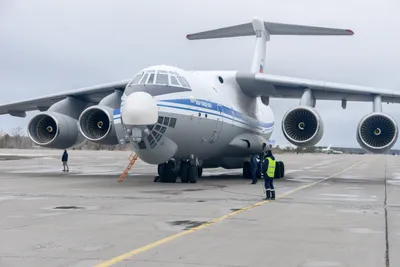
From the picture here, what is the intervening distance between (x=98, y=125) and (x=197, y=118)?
13.3 feet

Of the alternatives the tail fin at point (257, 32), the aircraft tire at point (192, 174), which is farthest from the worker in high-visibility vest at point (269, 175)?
the tail fin at point (257, 32)

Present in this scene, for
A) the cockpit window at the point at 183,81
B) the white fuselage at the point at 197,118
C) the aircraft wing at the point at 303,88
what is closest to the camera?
the white fuselage at the point at 197,118

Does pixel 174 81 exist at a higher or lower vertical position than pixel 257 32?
lower

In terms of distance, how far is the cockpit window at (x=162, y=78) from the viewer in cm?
1465

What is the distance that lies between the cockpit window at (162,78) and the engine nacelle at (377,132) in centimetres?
658

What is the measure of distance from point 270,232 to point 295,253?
4.55ft

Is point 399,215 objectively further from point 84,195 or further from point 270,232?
point 84,195

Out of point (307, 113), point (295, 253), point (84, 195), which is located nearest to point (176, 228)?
point (295, 253)

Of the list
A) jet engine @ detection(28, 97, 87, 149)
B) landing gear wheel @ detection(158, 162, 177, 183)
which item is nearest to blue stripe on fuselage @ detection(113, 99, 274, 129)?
landing gear wheel @ detection(158, 162, 177, 183)

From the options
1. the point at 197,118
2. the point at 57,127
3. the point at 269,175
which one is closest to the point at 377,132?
the point at 197,118

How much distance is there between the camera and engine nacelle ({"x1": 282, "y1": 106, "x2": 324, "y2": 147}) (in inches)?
674

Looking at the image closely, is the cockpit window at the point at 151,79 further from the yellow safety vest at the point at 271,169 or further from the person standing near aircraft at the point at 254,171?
the person standing near aircraft at the point at 254,171

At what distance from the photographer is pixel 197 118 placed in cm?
1526

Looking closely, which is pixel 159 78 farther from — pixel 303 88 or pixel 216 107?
pixel 303 88
